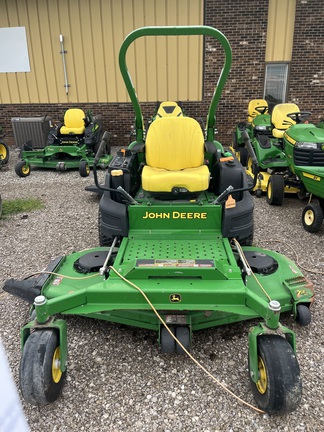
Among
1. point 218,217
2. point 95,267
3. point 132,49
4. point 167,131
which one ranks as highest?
point 132,49

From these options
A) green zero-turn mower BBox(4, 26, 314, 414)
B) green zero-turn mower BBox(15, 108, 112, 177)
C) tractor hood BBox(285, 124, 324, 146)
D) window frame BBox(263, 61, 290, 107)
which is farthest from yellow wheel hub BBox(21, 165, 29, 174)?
window frame BBox(263, 61, 290, 107)

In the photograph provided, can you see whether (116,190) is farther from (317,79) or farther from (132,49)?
(317,79)

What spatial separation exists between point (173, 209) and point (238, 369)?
1210 millimetres

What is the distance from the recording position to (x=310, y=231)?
3.95m

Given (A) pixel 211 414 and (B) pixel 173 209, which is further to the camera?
(B) pixel 173 209

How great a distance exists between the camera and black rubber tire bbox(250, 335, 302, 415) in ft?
5.63

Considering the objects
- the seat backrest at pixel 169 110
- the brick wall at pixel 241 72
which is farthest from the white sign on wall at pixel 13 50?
the seat backrest at pixel 169 110

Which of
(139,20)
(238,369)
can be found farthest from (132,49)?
(238,369)

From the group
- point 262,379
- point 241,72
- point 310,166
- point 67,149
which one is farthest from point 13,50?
point 262,379

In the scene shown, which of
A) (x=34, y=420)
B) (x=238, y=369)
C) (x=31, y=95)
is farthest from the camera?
(x=31, y=95)

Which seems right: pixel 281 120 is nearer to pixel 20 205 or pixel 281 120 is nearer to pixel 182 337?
pixel 20 205

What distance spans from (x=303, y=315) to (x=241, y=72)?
688 centimetres

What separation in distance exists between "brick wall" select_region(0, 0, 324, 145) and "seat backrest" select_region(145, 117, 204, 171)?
5.33 metres

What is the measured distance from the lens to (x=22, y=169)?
6332mm
